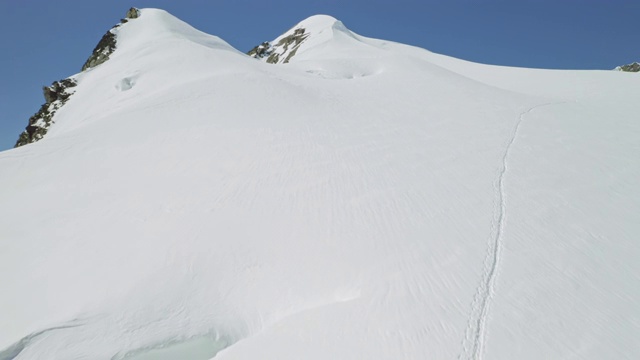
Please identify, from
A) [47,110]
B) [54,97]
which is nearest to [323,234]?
[47,110]

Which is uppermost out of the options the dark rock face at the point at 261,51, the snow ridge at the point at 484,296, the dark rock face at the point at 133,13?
the dark rock face at the point at 133,13

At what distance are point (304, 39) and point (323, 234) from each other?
4377 cm

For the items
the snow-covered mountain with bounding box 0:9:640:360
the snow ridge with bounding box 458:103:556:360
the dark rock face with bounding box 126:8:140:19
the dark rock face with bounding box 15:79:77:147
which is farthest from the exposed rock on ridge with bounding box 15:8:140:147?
the snow ridge with bounding box 458:103:556:360

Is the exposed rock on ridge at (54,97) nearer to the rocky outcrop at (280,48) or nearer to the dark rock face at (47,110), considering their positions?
the dark rock face at (47,110)

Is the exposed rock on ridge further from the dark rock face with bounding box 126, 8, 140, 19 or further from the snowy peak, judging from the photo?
the snowy peak

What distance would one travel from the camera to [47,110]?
25.8 metres

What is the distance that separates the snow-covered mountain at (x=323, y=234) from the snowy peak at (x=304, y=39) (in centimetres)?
2907

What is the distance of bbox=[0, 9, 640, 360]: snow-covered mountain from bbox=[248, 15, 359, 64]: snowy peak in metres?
29.1

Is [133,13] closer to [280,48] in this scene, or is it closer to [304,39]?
[280,48]

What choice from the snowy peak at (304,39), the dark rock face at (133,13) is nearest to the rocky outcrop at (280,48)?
the snowy peak at (304,39)

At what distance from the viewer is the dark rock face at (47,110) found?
935 inches

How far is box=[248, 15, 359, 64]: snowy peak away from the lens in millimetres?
39691

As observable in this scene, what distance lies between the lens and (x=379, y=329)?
4.48 m

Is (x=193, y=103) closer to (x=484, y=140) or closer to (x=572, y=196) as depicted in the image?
(x=484, y=140)
